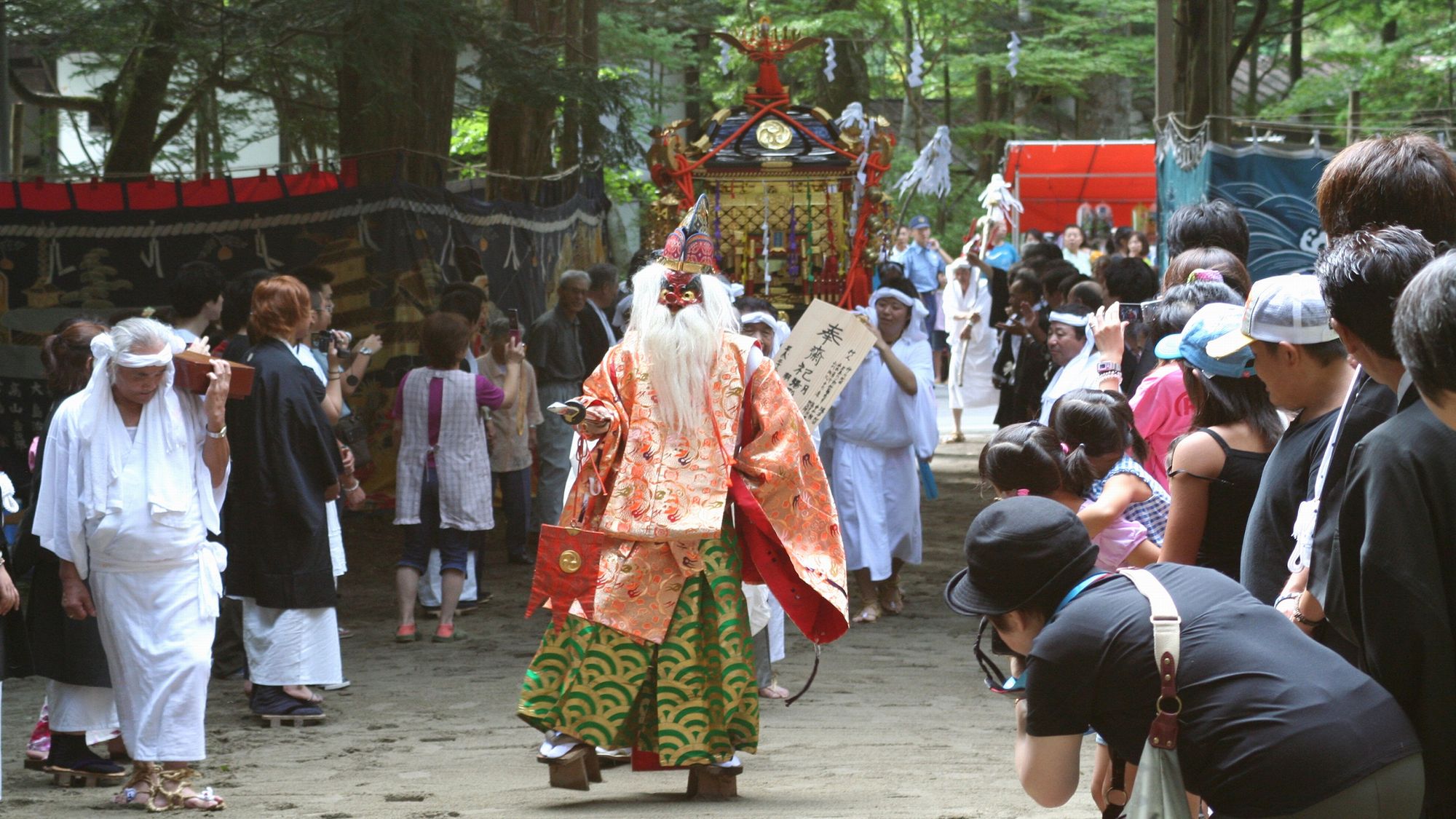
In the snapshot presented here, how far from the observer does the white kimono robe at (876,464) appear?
823 cm

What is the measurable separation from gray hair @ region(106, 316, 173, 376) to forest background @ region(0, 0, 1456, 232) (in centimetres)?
387

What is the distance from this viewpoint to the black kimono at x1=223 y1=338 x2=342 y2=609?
20.8 ft

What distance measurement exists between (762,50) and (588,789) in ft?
27.3

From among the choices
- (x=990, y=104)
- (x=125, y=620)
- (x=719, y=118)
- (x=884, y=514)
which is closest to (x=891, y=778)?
(x=125, y=620)

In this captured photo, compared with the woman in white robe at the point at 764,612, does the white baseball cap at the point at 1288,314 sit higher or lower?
higher

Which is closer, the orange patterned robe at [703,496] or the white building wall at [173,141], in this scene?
the orange patterned robe at [703,496]

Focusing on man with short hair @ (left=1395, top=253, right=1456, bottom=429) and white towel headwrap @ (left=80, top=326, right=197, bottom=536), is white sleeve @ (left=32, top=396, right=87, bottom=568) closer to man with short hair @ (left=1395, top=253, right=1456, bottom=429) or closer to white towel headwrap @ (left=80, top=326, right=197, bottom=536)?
white towel headwrap @ (left=80, top=326, right=197, bottom=536)

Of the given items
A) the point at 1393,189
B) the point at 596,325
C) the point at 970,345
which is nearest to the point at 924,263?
the point at 970,345

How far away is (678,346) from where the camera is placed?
520cm

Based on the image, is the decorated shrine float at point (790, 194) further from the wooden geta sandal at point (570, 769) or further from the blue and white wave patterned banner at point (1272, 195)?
the wooden geta sandal at point (570, 769)

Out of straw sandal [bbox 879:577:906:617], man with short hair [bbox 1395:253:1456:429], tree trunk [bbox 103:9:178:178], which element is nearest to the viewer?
man with short hair [bbox 1395:253:1456:429]

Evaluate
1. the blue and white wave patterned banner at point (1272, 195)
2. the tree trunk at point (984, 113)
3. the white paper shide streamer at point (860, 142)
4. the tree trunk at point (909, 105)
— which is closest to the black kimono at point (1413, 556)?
the blue and white wave patterned banner at point (1272, 195)

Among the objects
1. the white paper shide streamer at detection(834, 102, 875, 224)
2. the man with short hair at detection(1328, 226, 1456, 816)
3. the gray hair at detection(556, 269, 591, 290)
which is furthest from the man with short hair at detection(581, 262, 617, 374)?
the man with short hair at detection(1328, 226, 1456, 816)

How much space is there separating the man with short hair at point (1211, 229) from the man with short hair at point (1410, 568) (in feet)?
10.4
